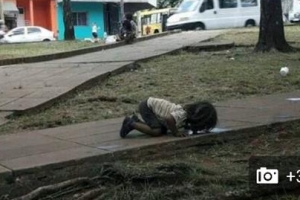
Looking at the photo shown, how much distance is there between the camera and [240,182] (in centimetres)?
428

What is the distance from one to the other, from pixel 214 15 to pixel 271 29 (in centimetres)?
1798

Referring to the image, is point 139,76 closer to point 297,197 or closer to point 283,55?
point 283,55

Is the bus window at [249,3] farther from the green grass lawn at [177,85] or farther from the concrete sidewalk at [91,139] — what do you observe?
the concrete sidewalk at [91,139]

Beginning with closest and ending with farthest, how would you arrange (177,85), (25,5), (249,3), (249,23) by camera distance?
1. (177,85)
2. (249,3)
3. (249,23)
4. (25,5)

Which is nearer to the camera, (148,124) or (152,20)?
(148,124)

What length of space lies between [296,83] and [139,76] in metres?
2.80

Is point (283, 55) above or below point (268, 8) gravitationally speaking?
below

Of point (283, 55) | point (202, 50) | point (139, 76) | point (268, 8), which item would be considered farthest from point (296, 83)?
point (202, 50)

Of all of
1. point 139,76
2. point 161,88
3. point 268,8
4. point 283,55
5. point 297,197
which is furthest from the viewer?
point 268,8

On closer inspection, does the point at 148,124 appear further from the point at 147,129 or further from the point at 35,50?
the point at 35,50

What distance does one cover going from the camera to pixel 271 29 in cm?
1371

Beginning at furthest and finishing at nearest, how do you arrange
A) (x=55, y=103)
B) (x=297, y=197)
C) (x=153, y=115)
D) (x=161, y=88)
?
(x=161, y=88) → (x=55, y=103) → (x=153, y=115) → (x=297, y=197)

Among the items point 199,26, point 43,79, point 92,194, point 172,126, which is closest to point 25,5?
point 199,26

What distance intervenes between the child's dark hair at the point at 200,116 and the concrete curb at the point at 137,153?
11 centimetres
